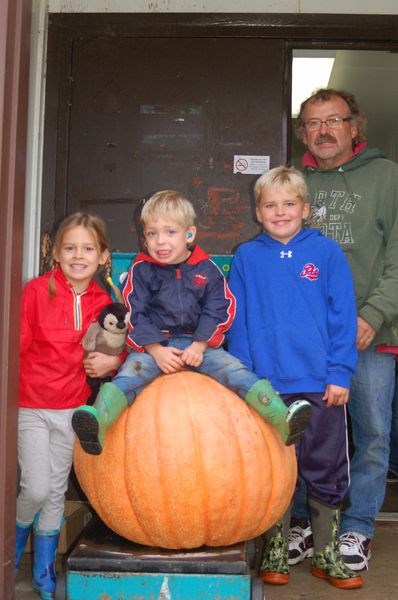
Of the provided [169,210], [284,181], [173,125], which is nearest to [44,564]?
[169,210]

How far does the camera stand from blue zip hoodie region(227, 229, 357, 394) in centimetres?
298

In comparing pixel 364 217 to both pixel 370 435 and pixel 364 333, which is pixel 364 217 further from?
pixel 370 435

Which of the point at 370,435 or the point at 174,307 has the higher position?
the point at 174,307

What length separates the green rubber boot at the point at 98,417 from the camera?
7.75 ft

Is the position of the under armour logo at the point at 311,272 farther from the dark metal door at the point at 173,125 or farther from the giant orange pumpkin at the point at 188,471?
the dark metal door at the point at 173,125

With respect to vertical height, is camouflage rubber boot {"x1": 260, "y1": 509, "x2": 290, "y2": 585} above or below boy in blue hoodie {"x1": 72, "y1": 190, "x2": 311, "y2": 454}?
below

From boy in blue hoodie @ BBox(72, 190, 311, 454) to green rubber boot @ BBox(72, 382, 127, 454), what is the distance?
13 cm

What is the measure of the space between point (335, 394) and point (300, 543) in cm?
84

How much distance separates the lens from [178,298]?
296 centimetres

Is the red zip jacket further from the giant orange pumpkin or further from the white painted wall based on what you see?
the white painted wall

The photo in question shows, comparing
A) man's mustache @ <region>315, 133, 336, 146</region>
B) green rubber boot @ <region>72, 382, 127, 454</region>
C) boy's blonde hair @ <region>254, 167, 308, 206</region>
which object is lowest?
green rubber boot @ <region>72, 382, 127, 454</region>

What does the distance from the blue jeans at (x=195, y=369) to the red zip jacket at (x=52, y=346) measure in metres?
0.31

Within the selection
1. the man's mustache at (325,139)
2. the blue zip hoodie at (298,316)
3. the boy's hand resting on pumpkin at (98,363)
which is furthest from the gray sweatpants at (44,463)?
the man's mustache at (325,139)

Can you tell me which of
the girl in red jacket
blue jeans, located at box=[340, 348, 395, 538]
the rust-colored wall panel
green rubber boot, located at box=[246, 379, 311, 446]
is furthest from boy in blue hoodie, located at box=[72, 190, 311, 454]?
blue jeans, located at box=[340, 348, 395, 538]
